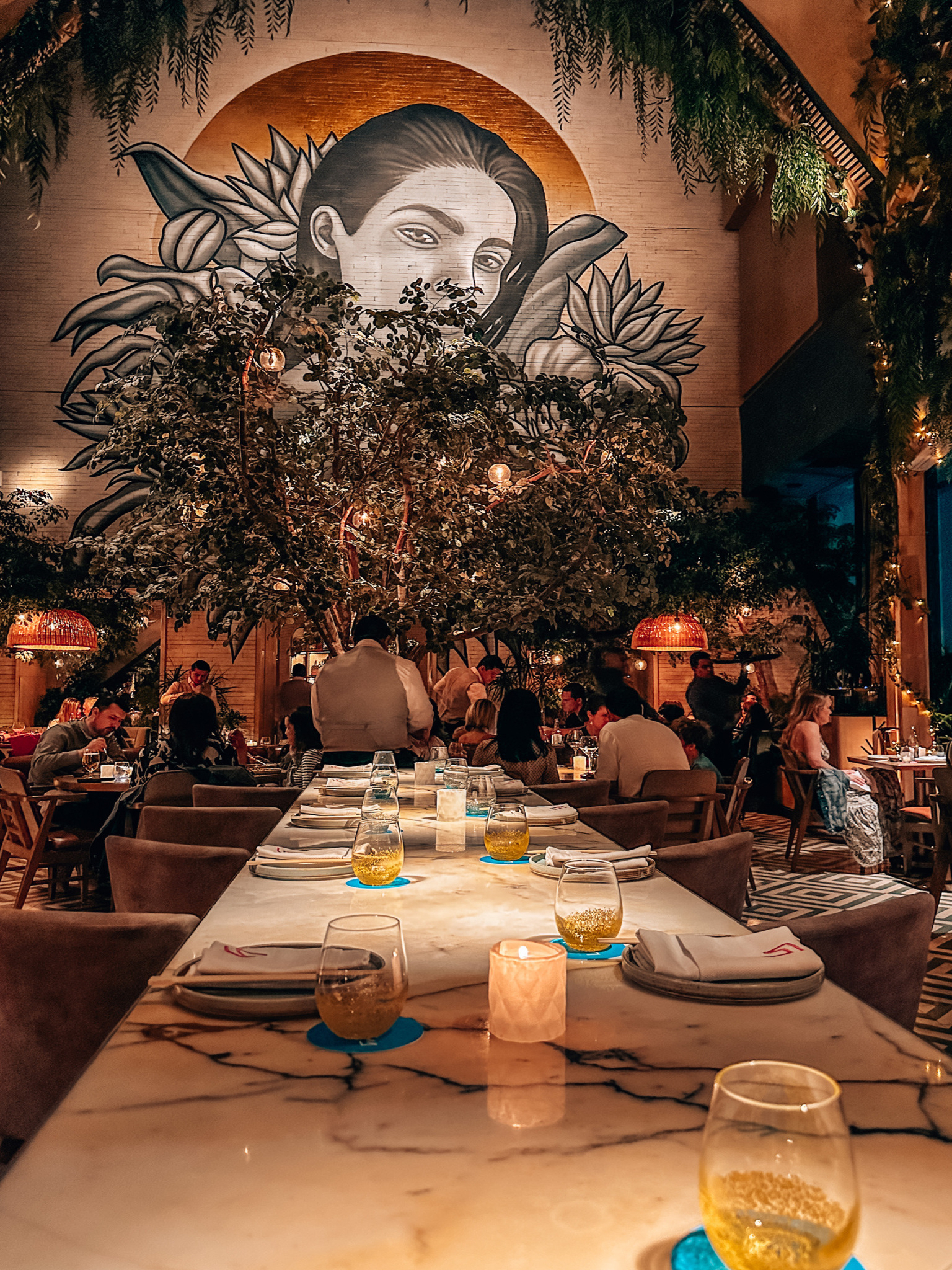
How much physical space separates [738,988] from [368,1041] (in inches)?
18.5

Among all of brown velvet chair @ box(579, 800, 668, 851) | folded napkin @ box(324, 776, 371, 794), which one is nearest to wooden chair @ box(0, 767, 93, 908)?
folded napkin @ box(324, 776, 371, 794)

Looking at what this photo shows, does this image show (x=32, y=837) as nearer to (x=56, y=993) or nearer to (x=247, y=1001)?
(x=56, y=993)

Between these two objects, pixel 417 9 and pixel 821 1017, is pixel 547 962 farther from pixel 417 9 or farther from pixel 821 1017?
pixel 417 9

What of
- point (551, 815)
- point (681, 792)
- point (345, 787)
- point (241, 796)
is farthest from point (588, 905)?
point (681, 792)

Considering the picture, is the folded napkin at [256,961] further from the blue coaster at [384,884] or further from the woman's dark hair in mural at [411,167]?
the woman's dark hair in mural at [411,167]

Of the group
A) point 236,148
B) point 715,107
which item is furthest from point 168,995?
point 236,148

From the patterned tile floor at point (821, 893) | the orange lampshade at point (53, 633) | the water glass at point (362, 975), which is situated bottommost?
the patterned tile floor at point (821, 893)

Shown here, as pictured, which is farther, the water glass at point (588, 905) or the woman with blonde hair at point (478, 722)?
the woman with blonde hair at point (478, 722)

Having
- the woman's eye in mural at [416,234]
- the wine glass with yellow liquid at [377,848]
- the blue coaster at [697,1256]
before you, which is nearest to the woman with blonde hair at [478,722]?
the wine glass with yellow liquid at [377,848]

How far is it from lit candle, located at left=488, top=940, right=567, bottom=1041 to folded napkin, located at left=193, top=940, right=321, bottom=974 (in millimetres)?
232

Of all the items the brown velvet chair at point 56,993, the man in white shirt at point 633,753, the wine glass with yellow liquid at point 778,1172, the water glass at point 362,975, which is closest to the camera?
the wine glass with yellow liquid at point 778,1172

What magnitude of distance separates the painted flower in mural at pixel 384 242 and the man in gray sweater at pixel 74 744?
5458 mm

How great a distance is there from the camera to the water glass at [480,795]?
2.66 m

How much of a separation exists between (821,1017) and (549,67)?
1197 cm
